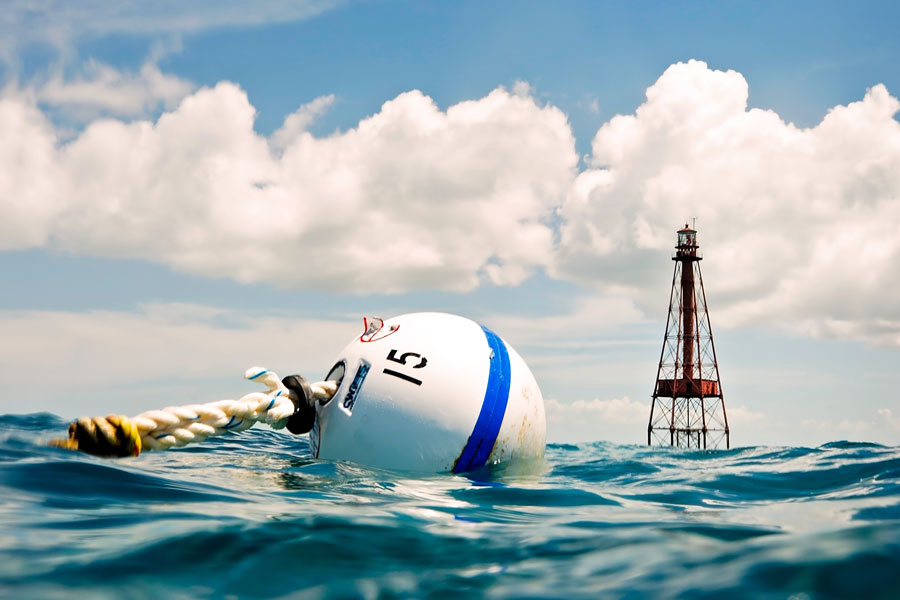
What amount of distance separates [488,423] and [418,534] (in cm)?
328

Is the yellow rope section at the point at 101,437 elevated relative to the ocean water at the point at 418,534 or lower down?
elevated

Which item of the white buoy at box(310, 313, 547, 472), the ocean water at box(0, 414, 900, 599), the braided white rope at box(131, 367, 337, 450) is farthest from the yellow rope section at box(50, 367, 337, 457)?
the white buoy at box(310, 313, 547, 472)

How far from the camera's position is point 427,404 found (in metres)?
7.45

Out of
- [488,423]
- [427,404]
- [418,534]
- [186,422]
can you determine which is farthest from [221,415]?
[418,534]

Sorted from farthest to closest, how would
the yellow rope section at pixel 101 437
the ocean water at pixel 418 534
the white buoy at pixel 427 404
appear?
the white buoy at pixel 427 404 → the yellow rope section at pixel 101 437 → the ocean water at pixel 418 534

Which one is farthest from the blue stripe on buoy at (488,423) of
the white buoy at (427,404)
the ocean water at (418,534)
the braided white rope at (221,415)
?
the braided white rope at (221,415)

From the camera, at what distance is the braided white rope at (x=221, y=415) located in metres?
6.15

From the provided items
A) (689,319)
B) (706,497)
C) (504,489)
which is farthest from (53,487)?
(689,319)

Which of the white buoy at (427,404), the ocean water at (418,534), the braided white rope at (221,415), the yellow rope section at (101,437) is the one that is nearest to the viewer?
the ocean water at (418,534)

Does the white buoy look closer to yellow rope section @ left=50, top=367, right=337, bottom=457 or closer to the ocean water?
the ocean water

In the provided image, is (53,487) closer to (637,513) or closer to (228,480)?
(228,480)

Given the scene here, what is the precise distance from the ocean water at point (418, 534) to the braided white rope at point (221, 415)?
38cm

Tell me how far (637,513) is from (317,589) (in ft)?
9.55

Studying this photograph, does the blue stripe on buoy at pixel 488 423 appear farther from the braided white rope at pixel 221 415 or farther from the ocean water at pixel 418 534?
the braided white rope at pixel 221 415
